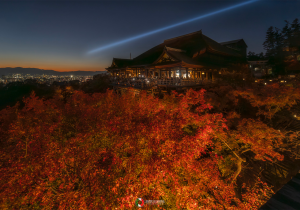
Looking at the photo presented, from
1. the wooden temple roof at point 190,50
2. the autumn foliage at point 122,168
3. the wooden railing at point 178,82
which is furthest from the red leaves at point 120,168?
the wooden temple roof at point 190,50

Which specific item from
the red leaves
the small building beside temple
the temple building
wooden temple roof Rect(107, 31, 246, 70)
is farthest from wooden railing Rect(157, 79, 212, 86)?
the small building beside temple

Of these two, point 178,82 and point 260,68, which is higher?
point 260,68

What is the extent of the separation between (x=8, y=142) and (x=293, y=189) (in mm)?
17981

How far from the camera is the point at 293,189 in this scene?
3354 millimetres

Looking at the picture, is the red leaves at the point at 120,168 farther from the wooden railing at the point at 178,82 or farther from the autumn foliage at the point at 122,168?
the wooden railing at the point at 178,82

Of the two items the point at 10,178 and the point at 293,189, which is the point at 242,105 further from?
the point at 10,178

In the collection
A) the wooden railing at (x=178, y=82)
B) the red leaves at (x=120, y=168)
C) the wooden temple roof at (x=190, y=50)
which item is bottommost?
the red leaves at (x=120, y=168)

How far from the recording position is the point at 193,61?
76.7 feet

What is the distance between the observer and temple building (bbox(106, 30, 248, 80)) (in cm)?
2247

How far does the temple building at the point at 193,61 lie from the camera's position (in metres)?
22.5

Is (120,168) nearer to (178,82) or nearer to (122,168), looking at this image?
(122,168)

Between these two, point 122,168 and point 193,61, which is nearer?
point 122,168

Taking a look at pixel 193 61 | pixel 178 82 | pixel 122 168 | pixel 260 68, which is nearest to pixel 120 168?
pixel 122 168

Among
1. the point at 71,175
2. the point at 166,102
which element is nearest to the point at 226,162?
the point at 166,102
